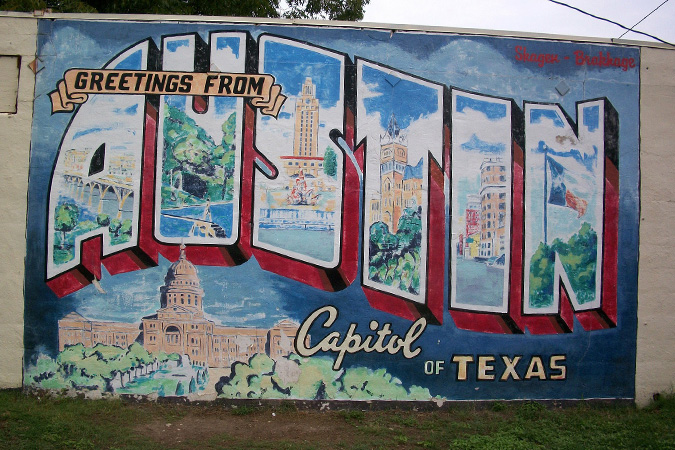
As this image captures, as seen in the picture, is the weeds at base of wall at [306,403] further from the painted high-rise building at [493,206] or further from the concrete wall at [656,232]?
the painted high-rise building at [493,206]

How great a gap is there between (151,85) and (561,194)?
546 cm

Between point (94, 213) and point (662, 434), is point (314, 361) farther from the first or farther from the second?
point (662, 434)

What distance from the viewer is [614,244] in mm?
6828

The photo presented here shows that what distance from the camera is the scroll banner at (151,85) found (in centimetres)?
655

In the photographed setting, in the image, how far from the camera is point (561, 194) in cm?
679

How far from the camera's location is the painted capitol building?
6449 millimetres

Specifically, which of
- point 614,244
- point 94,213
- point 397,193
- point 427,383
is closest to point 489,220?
point 397,193

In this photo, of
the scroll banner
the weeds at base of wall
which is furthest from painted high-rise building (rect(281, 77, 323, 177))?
the weeds at base of wall

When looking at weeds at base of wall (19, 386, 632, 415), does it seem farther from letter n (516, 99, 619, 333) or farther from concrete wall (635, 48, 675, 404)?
concrete wall (635, 48, 675, 404)

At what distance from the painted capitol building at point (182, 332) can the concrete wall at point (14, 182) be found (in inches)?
24.7

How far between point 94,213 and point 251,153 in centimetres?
210
